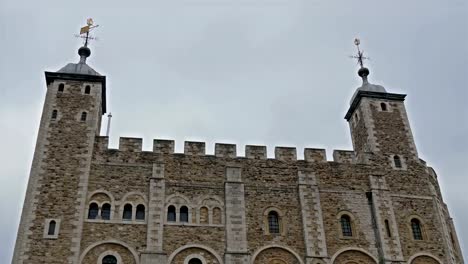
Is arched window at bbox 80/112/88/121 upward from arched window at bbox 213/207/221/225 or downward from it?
upward

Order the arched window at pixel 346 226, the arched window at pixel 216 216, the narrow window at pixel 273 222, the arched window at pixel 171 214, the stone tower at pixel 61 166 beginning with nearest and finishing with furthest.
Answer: the stone tower at pixel 61 166 → the arched window at pixel 171 214 → the arched window at pixel 216 216 → the narrow window at pixel 273 222 → the arched window at pixel 346 226

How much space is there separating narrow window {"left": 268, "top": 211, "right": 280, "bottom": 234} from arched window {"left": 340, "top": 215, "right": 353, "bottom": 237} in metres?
3.18

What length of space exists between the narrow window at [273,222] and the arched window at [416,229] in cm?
673

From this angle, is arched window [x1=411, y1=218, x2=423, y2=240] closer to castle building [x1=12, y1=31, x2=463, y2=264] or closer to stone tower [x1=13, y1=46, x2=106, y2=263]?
castle building [x1=12, y1=31, x2=463, y2=264]

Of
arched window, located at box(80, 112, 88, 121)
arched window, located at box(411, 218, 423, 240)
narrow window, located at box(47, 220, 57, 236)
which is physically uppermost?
arched window, located at box(80, 112, 88, 121)

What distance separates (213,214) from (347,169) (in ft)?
24.6

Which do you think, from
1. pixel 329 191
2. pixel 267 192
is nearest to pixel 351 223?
pixel 329 191

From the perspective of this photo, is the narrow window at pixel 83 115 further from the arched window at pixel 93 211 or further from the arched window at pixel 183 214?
the arched window at pixel 183 214

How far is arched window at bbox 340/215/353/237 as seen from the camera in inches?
1065

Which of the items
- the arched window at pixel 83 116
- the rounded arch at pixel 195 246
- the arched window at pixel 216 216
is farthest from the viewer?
the arched window at pixel 83 116

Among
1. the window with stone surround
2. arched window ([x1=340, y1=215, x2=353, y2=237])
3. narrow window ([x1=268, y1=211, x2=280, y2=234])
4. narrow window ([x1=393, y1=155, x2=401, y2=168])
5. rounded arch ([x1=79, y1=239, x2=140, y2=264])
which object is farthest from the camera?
narrow window ([x1=393, y1=155, x2=401, y2=168])

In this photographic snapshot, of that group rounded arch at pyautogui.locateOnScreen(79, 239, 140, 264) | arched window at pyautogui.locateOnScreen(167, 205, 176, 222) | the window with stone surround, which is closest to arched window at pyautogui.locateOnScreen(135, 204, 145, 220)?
arched window at pyautogui.locateOnScreen(167, 205, 176, 222)

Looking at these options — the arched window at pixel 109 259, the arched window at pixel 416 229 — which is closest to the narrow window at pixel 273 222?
the arched window at pixel 416 229

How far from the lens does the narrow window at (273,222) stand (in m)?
26.6
